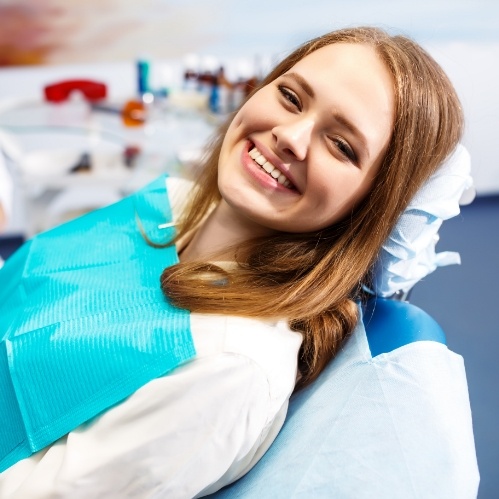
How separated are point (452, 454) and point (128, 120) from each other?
1.74 metres

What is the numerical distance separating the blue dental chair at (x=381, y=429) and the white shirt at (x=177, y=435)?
2.3 inches

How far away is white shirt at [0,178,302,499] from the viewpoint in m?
0.76

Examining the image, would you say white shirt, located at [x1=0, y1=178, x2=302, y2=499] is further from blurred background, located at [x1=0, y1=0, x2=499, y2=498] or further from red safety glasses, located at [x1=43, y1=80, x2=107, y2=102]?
red safety glasses, located at [x1=43, y1=80, x2=107, y2=102]

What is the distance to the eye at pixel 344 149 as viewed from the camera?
915mm

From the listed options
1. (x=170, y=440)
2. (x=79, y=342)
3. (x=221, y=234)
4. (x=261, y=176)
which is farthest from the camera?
(x=221, y=234)

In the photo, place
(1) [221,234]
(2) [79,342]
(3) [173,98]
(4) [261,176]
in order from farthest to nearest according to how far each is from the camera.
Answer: (3) [173,98], (1) [221,234], (4) [261,176], (2) [79,342]

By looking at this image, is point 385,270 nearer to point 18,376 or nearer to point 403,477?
point 403,477

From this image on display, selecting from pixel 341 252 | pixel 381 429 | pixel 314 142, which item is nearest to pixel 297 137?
pixel 314 142

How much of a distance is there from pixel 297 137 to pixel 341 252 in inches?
7.6

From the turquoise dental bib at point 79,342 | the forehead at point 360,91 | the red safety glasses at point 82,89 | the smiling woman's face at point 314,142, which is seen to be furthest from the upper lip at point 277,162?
the red safety glasses at point 82,89

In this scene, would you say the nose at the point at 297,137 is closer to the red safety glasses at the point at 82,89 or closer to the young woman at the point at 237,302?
the young woman at the point at 237,302

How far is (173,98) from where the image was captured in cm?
231

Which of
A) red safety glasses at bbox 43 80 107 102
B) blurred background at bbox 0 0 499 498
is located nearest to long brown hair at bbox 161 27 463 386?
blurred background at bbox 0 0 499 498

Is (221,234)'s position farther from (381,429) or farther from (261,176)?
(381,429)
